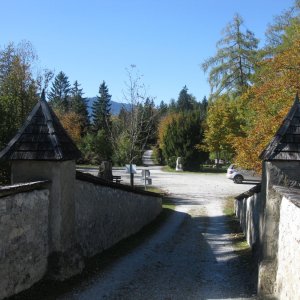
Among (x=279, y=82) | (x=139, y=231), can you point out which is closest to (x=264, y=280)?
(x=139, y=231)

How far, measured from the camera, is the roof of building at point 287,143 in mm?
7234

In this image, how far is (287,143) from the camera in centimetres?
734

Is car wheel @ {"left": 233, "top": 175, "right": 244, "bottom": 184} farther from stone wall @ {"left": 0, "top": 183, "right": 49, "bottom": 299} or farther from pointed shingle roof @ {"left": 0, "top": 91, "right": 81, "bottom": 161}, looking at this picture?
stone wall @ {"left": 0, "top": 183, "right": 49, "bottom": 299}

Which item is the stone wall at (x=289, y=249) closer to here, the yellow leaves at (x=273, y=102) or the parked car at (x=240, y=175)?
the yellow leaves at (x=273, y=102)

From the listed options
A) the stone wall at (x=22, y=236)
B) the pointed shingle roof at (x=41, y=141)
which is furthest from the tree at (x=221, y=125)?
the stone wall at (x=22, y=236)

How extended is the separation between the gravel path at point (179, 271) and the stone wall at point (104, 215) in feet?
2.32

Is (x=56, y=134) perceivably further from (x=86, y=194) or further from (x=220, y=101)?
(x=220, y=101)

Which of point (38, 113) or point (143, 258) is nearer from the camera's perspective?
point (38, 113)

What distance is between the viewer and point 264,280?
689cm

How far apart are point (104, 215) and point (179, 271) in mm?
2373

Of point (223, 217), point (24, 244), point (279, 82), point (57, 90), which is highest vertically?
point (57, 90)

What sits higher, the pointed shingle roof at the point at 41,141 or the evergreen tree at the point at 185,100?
the evergreen tree at the point at 185,100

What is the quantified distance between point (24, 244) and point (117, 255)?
4.04 m

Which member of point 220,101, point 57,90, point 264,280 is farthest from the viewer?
Result: point 57,90
